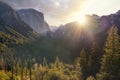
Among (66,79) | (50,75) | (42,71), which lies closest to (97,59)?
(66,79)

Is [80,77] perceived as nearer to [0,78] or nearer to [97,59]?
[97,59]

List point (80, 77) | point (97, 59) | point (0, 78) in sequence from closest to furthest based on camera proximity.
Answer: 1. point (80, 77)
2. point (97, 59)
3. point (0, 78)

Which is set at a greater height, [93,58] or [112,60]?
[93,58]

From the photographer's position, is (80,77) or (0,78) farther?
(0,78)

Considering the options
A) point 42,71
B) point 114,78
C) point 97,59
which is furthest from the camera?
point 42,71

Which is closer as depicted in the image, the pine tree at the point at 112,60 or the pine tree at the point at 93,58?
the pine tree at the point at 112,60

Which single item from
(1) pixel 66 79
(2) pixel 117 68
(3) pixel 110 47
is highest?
(3) pixel 110 47

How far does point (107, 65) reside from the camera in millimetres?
50031

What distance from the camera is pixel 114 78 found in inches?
1950

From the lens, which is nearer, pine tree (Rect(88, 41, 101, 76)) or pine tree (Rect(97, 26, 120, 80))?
pine tree (Rect(97, 26, 120, 80))

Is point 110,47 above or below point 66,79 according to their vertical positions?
above

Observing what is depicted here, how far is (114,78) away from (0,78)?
79437 mm

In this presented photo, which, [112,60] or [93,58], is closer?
[112,60]

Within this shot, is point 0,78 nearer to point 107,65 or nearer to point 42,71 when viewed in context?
point 42,71
